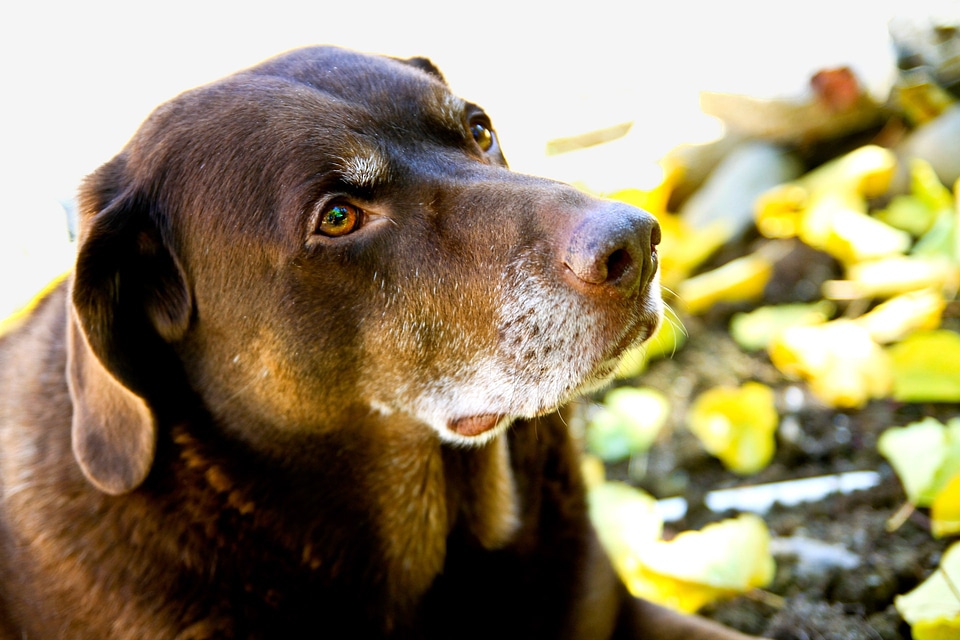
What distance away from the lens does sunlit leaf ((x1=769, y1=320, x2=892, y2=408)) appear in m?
2.95

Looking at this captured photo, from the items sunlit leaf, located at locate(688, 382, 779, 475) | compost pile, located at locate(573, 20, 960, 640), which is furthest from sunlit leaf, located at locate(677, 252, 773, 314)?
sunlit leaf, located at locate(688, 382, 779, 475)

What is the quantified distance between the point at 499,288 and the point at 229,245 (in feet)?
1.96

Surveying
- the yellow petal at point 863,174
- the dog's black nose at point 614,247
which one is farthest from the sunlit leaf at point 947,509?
the yellow petal at point 863,174

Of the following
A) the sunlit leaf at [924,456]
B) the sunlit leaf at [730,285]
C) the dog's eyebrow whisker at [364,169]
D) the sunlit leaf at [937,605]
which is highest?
the dog's eyebrow whisker at [364,169]

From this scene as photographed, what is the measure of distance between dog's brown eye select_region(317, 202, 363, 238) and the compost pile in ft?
2.58

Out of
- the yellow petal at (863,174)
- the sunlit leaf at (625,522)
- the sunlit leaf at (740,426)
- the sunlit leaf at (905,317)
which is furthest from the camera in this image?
the yellow petal at (863,174)

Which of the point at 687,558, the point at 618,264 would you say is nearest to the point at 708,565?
the point at 687,558

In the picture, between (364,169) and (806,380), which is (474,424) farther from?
(806,380)

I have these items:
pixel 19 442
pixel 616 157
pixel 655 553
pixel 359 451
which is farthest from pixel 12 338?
pixel 616 157

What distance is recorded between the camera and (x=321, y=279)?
1.89 metres

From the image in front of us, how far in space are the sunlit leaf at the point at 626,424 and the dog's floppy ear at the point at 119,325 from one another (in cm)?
164

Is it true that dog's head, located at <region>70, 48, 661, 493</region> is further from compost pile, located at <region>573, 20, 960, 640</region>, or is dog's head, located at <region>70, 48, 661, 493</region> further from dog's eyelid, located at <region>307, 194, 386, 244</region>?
compost pile, located at <region>573, 20, 960, 640</region>

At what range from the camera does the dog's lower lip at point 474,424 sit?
196cm

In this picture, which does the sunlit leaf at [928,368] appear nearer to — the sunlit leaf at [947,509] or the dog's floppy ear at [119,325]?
the sunlit leaf at [947,509]
